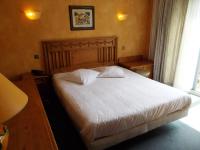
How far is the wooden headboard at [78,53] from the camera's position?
319cm

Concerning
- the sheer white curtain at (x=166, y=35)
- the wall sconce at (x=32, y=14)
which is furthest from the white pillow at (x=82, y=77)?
the sheer white curtain at (x=166, y=35)

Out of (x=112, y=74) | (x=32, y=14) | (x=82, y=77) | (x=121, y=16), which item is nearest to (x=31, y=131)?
(x=82, y=77)

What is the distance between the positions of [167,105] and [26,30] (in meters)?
2.77

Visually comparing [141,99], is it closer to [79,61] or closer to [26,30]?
[79,61]

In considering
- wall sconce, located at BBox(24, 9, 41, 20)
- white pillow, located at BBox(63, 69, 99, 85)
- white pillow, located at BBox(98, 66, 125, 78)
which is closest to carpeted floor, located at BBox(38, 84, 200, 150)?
white pillow, located at BBox(63, 69, 99, 85)

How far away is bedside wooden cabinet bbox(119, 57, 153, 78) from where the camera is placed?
371 cm

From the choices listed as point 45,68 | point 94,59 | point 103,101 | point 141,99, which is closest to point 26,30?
point 45,68

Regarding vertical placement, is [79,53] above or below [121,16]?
below

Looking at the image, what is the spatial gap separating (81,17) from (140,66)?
5.82ft

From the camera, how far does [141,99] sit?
2205 millimetres

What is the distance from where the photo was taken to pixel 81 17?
327cm

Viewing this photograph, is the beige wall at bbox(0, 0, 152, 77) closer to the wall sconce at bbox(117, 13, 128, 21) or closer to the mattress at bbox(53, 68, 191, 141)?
the wall sconce at bbox(117, 13, 128, 21)

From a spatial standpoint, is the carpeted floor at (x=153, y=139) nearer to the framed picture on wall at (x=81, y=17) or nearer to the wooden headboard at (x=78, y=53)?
the wooden headboard at (x=78, y=53)

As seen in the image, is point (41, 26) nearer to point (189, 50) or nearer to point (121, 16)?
point (121, 16)
